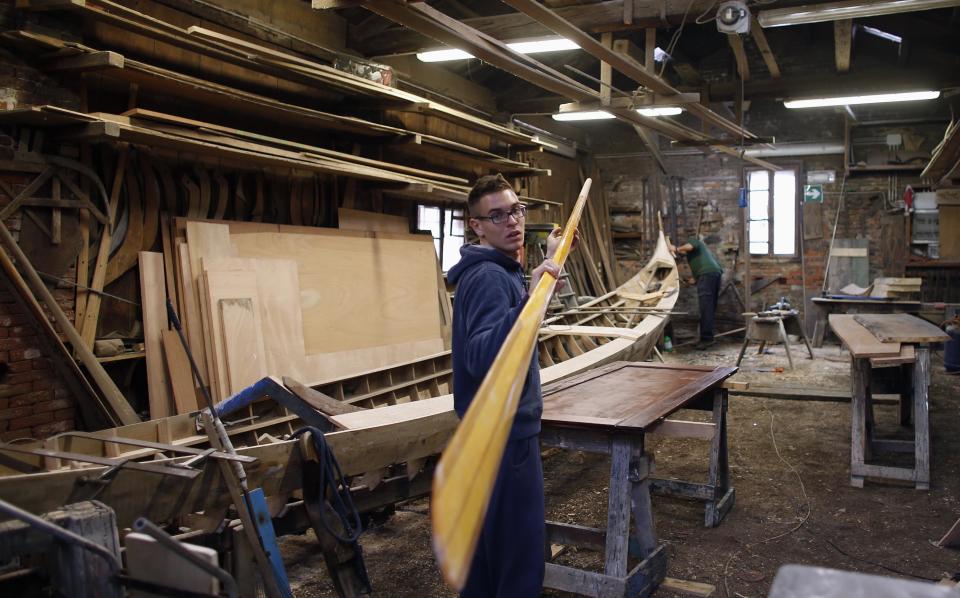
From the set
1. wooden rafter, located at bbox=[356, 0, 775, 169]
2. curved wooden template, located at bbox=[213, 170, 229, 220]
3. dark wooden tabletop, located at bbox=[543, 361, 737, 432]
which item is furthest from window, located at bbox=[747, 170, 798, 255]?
curved wooden template, located at bbox=[213, 170, 229, 220]

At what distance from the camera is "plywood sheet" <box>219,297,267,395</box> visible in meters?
4.95

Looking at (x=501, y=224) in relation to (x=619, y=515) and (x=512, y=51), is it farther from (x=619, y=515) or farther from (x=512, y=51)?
(x=512, y=51)

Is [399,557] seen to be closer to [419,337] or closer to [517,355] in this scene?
[517,355]

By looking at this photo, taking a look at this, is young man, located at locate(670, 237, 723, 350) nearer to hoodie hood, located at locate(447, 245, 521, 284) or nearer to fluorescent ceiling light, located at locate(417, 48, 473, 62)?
fluorescent ceiling light, located at locate(417, 48, 473, 62)

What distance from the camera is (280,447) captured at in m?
2.85

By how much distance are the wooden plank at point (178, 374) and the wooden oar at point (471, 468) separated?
3.76 m

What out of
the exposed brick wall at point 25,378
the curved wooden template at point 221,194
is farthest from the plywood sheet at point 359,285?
the exposed brick wall at point 25,378

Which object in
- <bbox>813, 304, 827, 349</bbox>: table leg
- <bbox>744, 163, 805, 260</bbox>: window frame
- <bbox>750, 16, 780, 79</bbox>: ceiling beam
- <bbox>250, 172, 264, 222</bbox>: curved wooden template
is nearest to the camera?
<bbox>250, 172, 264, 222</bbox>: curved wooden template

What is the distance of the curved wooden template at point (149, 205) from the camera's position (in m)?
5.06

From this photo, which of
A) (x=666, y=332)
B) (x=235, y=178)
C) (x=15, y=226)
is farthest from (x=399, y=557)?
(x=666, y=332)

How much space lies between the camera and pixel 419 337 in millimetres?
7035

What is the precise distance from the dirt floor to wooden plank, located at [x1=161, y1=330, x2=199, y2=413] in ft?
4.07

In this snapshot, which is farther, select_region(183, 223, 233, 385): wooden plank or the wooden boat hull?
select_region(183, 223, 233, 385): wooden plank

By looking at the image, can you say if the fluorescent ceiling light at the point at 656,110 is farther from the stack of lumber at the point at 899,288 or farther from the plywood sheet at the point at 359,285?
the stack of lumber at the point at 899,288
